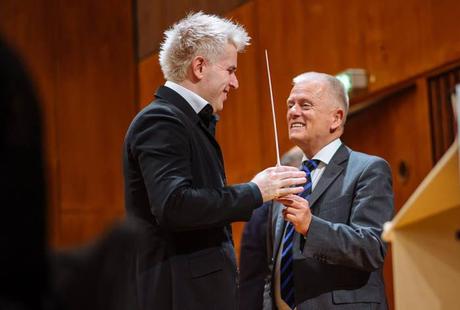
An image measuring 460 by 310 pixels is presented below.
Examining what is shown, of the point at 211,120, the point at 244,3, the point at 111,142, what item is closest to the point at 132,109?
the point at 111,142

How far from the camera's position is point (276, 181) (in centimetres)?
230

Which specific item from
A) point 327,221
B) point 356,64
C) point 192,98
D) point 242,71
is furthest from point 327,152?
point 242,71

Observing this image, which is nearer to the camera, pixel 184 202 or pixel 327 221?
pixel 184 202

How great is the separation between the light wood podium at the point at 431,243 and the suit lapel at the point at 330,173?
97cm

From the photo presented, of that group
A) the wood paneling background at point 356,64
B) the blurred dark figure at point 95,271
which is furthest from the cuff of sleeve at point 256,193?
the wood paneling background at point 356,64

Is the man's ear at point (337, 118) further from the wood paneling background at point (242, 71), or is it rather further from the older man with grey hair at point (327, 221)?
the wood paneling background at point (242, 71)

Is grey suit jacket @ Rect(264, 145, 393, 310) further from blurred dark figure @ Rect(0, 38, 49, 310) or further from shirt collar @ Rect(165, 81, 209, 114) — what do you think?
blurred dark figure @ Rect(0, 38, 49, 310)

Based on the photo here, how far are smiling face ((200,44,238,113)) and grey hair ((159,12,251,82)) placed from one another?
0.02 m

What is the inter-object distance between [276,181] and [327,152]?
50 centimetres

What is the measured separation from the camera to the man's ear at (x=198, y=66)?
2.54 meters

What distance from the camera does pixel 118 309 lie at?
0.89 meters

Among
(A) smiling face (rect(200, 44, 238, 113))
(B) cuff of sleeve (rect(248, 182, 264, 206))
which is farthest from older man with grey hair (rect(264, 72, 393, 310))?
(A) smiling face (rect(200, 44, 238, 113))

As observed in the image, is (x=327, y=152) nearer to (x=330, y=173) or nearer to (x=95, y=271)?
(x=330, y=173)

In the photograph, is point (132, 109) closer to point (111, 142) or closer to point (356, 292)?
point (111, 142)
